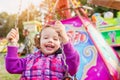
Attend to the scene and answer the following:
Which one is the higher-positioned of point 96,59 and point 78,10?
point 78,10

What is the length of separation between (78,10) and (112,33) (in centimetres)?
449

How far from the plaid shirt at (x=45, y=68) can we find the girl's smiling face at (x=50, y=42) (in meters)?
0.03

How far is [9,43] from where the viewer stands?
1.70m

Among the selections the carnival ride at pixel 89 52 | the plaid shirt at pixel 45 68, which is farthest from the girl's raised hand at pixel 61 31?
the carnival ride at pixel 89 52

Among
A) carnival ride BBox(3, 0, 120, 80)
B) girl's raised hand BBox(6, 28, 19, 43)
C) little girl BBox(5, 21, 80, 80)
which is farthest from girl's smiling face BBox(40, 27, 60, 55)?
carnival ride BBox(3, 0, 120, 80)

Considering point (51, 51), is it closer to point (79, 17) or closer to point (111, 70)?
point (111, 70)

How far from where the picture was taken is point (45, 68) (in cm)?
158

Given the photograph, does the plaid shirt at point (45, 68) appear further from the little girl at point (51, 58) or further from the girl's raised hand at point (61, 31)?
the girl's raised hand at point (61, 31)

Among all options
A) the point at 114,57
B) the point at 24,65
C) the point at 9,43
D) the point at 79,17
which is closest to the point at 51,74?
the point at 24,65

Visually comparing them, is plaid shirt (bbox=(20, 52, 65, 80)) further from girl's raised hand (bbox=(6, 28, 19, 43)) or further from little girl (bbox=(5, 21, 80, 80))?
girl's raised hand (bbox=(6, 28, 19, 43))

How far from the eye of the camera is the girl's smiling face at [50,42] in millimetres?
1587

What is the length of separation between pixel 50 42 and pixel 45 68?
123 millimetres

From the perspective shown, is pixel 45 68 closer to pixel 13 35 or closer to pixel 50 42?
pixel 50 42

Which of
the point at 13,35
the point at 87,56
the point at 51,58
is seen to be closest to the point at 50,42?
the point at 51,58
